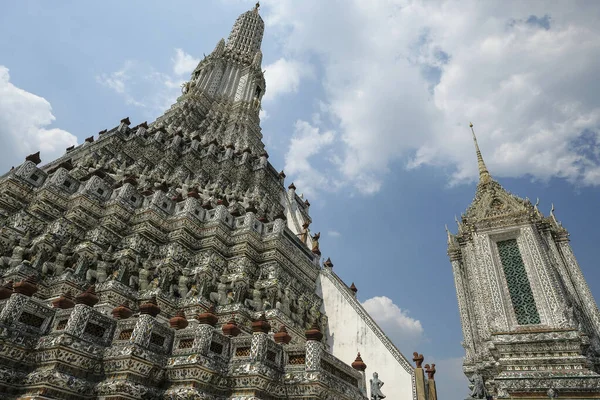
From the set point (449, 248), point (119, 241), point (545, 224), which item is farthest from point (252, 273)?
point (545, 224)

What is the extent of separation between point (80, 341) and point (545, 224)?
1712 centimetres

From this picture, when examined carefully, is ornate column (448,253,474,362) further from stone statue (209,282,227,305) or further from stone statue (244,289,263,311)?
stone statue (209,282,227,305)

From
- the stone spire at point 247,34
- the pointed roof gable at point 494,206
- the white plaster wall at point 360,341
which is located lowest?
the white plaster wall at point 360,341

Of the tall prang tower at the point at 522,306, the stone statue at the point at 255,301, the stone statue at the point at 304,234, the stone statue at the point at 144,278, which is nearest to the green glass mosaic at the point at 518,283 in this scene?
the tall prang tower at the point at 522,306

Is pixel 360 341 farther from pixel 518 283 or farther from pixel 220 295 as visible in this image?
pixel 518 283

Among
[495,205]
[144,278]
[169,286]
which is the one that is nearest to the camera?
[144,278]

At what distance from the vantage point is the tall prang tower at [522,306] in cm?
1063

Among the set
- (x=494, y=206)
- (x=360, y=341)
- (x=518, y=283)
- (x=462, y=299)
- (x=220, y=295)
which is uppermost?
(x=494, y=206)

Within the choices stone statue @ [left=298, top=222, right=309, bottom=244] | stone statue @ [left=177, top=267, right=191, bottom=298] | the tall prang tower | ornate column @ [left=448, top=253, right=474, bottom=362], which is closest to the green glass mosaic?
the tall prang tower

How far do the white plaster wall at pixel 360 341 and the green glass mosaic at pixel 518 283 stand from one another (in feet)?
14.7

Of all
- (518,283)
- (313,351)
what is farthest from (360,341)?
(313,351)

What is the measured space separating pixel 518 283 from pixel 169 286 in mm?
11444

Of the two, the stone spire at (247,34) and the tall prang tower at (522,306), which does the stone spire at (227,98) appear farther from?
the tall prang tower at (522,306)

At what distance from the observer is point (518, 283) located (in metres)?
13.0
